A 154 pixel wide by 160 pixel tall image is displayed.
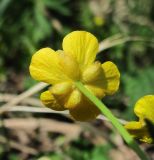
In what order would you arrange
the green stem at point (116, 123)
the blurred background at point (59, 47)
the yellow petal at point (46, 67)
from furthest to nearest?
1. the blurred background at point (59, 47)
2. the yellow petal at point (46, 67)
3. the green stem at point (116, 123)

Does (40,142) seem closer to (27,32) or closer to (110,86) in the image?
(27,32)

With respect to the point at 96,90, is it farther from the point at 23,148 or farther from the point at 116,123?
the point at 23,148

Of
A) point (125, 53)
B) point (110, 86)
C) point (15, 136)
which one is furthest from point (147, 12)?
point (110, 86)

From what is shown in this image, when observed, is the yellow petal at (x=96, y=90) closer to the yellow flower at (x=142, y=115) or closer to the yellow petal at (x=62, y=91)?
the yellow petal at (x=62, y=91)

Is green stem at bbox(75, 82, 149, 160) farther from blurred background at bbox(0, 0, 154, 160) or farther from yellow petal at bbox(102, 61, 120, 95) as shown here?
blurred background at bbox(0, 0, 154, 160)

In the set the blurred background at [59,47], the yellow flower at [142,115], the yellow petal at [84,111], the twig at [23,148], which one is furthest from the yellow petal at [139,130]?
the twig at [23,148]

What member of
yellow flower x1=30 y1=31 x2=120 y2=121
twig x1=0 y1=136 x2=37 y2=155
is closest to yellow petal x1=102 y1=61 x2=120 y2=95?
yellow flower x1=30 y1=31 x2=120 y2=121

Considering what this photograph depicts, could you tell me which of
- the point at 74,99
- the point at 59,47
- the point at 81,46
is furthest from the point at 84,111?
the point at 59,47
